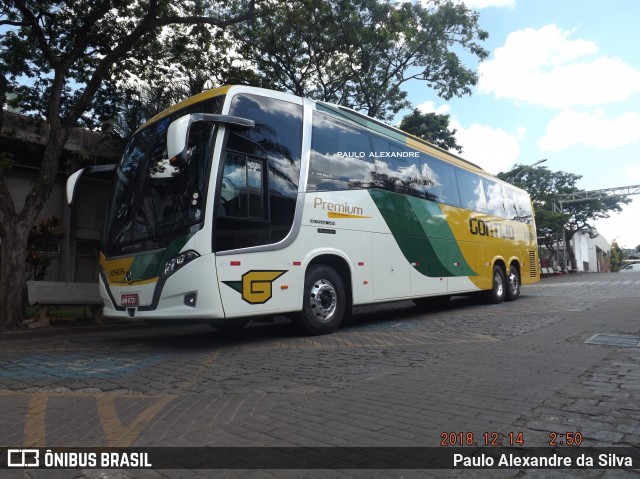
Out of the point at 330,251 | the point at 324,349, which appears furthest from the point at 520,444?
the point at 330,251

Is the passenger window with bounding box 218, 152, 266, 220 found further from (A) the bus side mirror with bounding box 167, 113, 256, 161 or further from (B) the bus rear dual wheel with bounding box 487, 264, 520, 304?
(B) the bus rear dual wheel with bounding box 487, 264, 520, 304

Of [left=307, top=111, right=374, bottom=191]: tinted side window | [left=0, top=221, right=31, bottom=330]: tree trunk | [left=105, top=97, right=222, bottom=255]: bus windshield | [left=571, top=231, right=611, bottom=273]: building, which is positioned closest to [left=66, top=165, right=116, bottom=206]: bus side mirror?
[left=105, top=97, right=222, bottom=255]: bus windshield

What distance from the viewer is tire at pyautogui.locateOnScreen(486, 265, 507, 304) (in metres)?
13.0

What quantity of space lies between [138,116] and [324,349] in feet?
30.8

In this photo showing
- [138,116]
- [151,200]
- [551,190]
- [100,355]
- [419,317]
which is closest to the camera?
[100,355]

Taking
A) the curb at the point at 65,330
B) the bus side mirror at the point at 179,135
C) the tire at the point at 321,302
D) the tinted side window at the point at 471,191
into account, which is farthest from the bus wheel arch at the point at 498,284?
the bus side mirror at the point at 179,135

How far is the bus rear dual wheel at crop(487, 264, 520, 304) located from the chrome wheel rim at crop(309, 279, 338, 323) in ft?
22.6

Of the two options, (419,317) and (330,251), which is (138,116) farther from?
(419,317)

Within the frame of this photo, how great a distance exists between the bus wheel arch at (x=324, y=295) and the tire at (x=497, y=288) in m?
6.49

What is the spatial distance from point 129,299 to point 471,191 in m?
9.08

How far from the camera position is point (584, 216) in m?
44.4

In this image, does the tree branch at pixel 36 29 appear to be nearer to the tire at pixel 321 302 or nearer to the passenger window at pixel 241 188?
the passenger window at pixel 241 188

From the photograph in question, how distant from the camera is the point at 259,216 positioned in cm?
661

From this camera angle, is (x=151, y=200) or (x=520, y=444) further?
(x=151, y=200)
